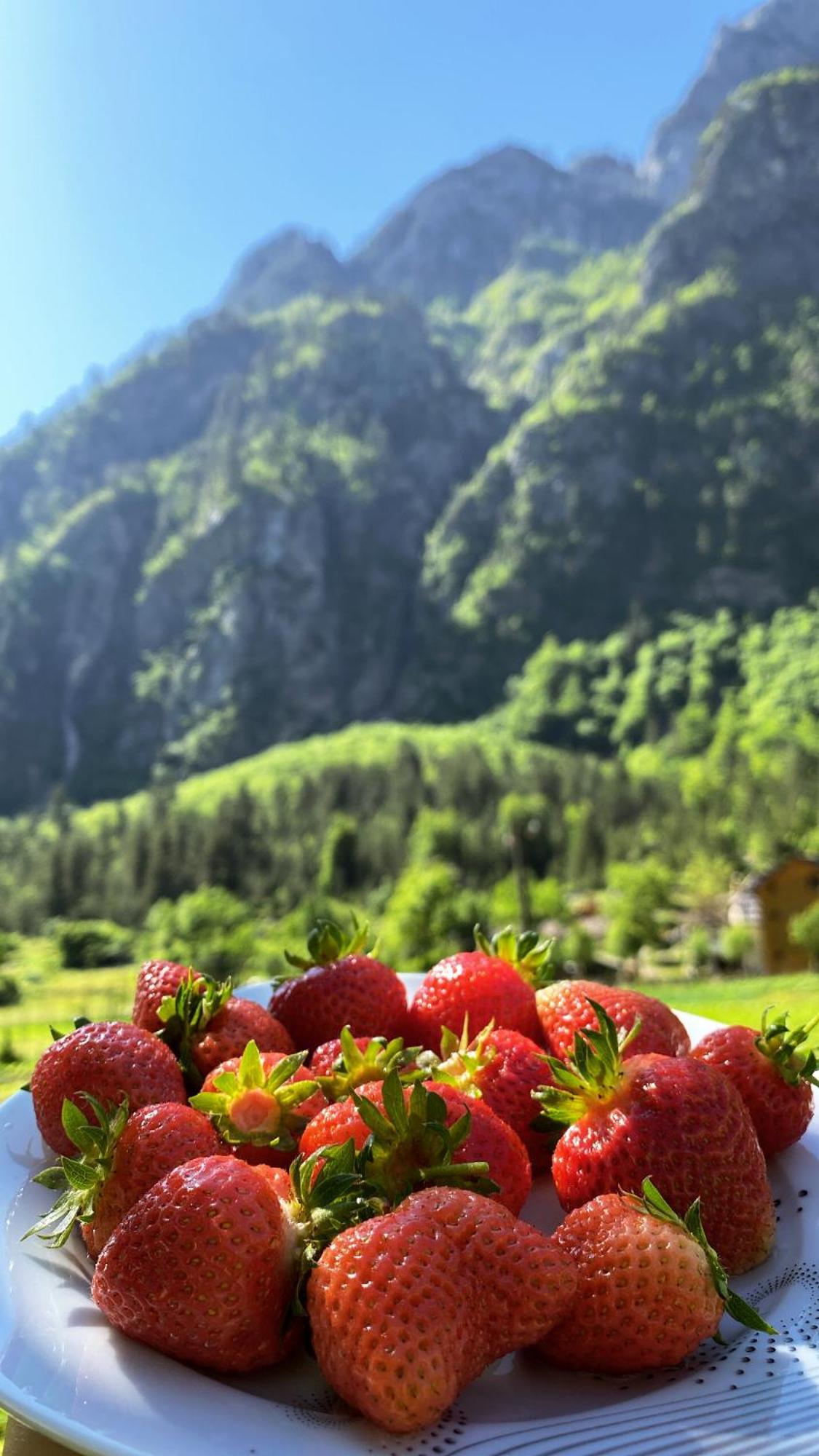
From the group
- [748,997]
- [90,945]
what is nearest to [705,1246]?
[748,997]

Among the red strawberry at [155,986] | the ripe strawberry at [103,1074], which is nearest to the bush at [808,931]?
the red strawberry at [155,986]

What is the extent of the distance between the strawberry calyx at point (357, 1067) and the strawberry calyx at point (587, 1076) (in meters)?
0.18

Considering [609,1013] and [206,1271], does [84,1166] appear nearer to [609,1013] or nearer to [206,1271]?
[206,1271]

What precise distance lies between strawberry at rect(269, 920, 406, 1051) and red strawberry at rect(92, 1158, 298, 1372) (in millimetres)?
571

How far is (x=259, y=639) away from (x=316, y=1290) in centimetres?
9577

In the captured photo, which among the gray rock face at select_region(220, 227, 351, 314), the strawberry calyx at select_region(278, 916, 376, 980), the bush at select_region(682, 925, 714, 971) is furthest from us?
the gray rock face at select_region(220, 227, 351, 314)

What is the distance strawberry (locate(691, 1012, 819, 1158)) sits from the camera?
1451mm

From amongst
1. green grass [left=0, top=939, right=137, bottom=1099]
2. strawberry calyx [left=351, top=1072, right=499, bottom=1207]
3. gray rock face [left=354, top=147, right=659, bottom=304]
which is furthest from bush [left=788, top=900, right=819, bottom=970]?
gray rock face [left=354, top=147, right=659, bottom=304]

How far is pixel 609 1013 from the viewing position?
1.62 m

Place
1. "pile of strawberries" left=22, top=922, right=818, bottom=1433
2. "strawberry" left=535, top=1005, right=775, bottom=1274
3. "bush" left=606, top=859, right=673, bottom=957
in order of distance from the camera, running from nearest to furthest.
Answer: "pile of strawberries" left=22, top=922, right=818, bottom=1433 < "strawberry" left=535, top=1005, right=775, bottom=1274 < "bush" left=606, top=859, right=673, bottom=957

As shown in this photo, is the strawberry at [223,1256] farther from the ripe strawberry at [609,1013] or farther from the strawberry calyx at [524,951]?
the strawberry calyx at [524,951]

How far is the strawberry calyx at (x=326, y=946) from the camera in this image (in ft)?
5.89

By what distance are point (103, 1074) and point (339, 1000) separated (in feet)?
1.39

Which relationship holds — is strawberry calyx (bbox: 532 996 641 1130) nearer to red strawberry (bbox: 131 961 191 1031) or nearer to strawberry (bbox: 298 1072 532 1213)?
strawberry (bbox: 298 1072 532 1213)
